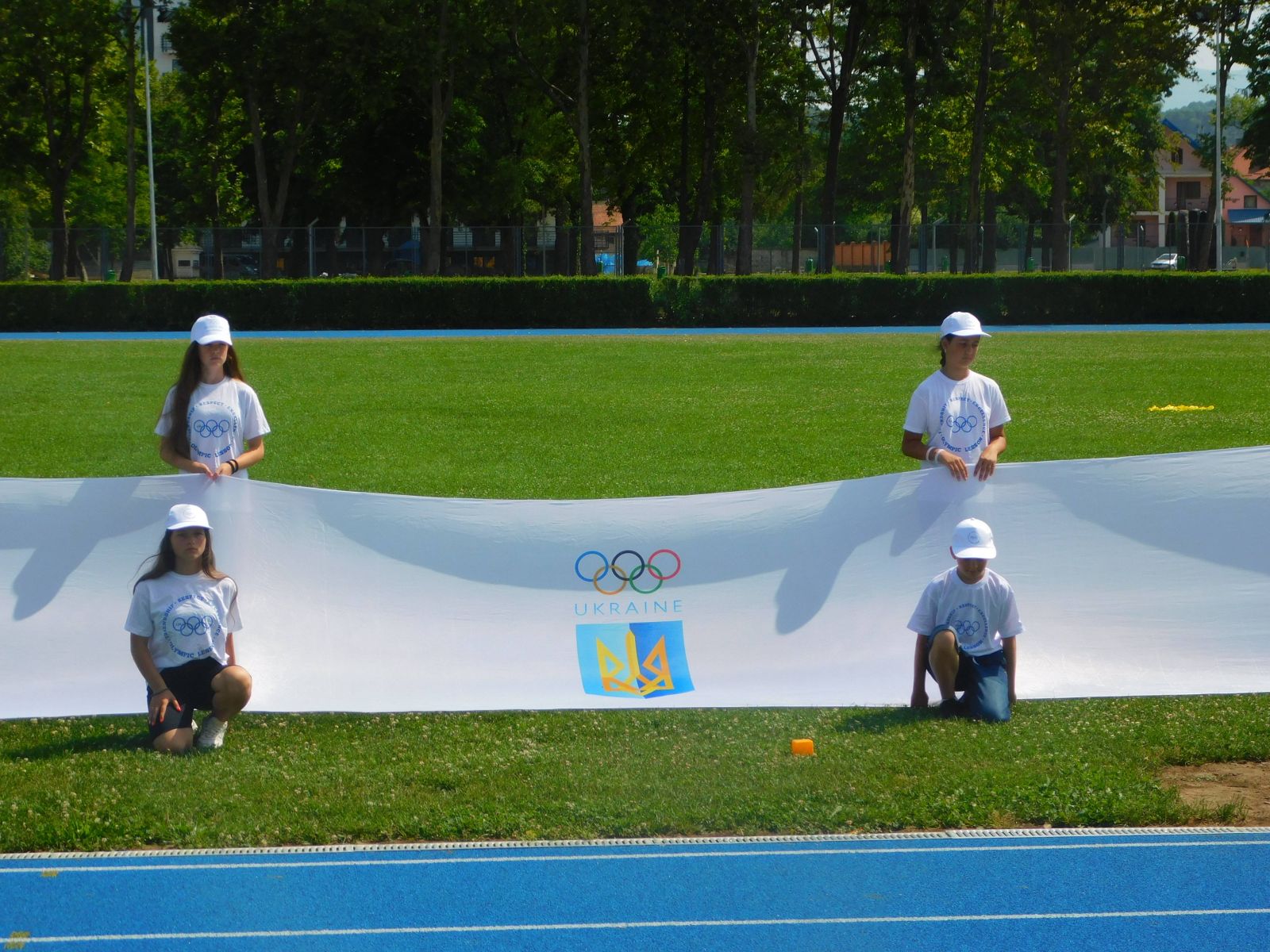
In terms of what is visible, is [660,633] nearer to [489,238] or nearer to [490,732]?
[490,732]

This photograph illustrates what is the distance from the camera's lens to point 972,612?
6.80m

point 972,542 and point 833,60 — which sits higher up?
point 833,60

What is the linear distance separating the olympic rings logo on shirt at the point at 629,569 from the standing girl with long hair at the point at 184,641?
188cm

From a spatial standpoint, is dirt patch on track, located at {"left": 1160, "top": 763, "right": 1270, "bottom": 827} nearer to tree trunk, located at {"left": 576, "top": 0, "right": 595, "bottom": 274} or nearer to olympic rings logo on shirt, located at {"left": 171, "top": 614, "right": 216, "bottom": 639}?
olympic rings logo on shirt, located at {"left": 171, "top": 614, "right": 216, "bottom": 639}

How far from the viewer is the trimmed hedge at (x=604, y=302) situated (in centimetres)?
3662

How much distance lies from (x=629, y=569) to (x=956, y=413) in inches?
75.9

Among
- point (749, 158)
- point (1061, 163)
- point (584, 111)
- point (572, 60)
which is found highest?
point (572, 60)

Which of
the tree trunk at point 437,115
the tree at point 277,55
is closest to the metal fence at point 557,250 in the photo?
the tree trunk at point 437,115

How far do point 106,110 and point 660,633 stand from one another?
59.0 meters

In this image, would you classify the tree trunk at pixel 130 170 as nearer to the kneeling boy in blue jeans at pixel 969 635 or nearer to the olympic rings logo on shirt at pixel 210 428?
the olympic rings logo on shirt at pixel 210 428

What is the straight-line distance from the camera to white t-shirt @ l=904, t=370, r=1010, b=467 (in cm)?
744

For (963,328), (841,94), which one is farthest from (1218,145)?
(963,328)

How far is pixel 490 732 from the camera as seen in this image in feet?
22.7

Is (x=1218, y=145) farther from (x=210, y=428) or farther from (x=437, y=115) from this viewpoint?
(x=210, y=428)
